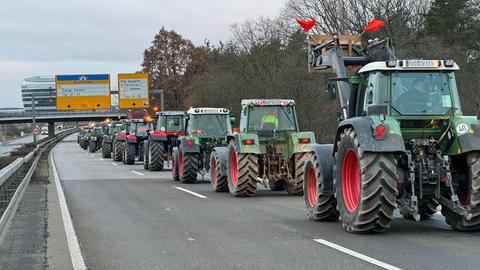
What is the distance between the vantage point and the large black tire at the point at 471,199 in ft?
30.9

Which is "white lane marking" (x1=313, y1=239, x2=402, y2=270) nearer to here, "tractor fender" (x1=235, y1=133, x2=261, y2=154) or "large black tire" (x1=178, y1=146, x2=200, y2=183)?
"tractor fender" (x1=235, y1=133, x2=261, y2=154)

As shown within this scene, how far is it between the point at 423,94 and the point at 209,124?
1233 cm

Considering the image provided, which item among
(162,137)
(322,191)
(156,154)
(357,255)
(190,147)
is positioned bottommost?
(357,255)

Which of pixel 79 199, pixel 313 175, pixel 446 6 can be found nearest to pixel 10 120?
pixel 446 6

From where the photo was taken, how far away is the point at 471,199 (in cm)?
945

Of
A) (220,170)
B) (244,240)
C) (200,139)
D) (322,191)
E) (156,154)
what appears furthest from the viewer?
(156,154)

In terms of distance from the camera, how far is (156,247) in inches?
368

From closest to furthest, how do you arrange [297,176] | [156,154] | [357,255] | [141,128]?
[357,255], [297,176], [156,154], [141,128]

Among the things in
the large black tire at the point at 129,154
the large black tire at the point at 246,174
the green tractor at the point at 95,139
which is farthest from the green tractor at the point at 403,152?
the green tractor at the point at 95,139

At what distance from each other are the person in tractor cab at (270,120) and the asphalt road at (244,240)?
2.66 metres

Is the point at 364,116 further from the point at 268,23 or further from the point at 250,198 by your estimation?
the point at 268,23

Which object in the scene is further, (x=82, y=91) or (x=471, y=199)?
(x=82, y=91)

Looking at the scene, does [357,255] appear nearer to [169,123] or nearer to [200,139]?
[200,139]

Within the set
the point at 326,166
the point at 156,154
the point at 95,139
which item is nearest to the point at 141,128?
the point at 156,154
